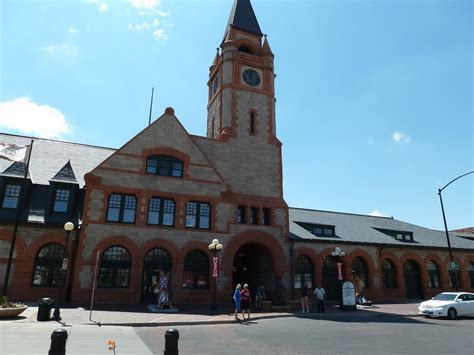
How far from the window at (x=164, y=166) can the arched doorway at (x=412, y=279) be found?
2469cm

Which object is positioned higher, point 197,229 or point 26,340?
point 197,229

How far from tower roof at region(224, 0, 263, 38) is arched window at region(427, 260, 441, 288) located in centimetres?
3001

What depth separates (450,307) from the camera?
20.6m

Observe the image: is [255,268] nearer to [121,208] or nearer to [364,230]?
[121,208]

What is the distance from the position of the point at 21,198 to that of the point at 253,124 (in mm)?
19497

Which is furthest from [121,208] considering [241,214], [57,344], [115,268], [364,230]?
[364,230]

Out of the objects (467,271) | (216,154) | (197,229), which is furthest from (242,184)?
(467,271)

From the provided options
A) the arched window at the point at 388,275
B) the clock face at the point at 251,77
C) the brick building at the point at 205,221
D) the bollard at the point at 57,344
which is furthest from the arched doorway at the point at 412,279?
the bollard at the point at 57,344

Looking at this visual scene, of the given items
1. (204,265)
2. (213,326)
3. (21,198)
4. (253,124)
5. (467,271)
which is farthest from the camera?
(467,271)

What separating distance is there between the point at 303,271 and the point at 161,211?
43.8 feet

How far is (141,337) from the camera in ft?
40.7

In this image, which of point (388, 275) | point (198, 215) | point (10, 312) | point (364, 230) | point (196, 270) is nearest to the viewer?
point (10, 312)

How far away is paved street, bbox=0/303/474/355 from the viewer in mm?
10584

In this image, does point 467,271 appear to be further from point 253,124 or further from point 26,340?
point 26,340
